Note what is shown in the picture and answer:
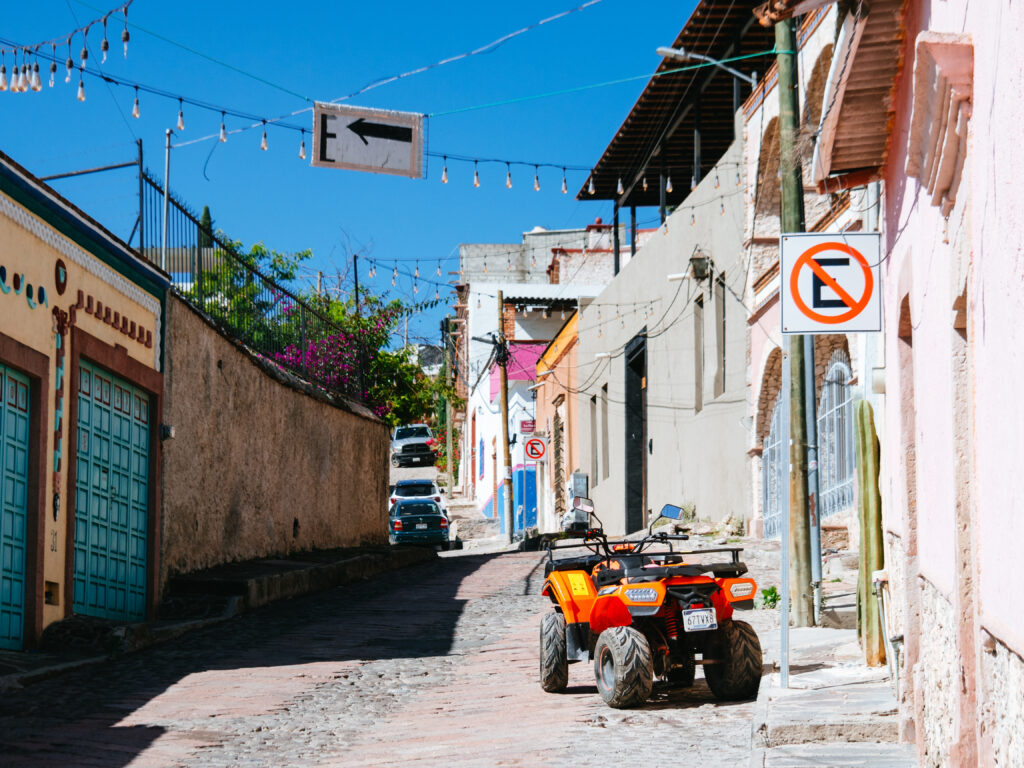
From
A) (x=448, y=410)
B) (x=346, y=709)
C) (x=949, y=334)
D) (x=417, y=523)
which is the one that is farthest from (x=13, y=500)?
(x=448, y=410)

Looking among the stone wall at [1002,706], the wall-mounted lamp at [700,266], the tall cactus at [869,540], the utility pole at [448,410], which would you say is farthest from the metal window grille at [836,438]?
the utility pole at [448,410]

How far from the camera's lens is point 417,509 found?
111 feet

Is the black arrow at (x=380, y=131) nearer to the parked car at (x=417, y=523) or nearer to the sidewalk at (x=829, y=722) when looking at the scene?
the sidewalk at (x=829, y=722)

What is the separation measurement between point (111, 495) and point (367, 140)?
4.47m

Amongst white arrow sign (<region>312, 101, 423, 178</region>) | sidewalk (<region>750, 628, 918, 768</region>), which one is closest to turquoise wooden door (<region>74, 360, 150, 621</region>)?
white arrow sign (<region>312, 101, 423, 178</region>)

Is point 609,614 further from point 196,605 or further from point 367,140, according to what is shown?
point 196,605

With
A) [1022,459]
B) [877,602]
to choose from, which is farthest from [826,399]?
[1022,459]

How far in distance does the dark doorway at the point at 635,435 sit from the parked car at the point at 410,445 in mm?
A: 29075

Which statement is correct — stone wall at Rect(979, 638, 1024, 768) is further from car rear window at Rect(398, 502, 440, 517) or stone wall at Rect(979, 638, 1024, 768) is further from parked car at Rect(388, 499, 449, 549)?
car rear window at Rect(398, 502, 440, 517)

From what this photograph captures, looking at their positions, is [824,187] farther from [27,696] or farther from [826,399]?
[826,399]

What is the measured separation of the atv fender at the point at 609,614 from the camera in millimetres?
8828

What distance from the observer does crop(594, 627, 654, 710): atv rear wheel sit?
838 cm

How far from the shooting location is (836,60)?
7.37m

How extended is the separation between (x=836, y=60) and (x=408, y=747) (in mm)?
4488
